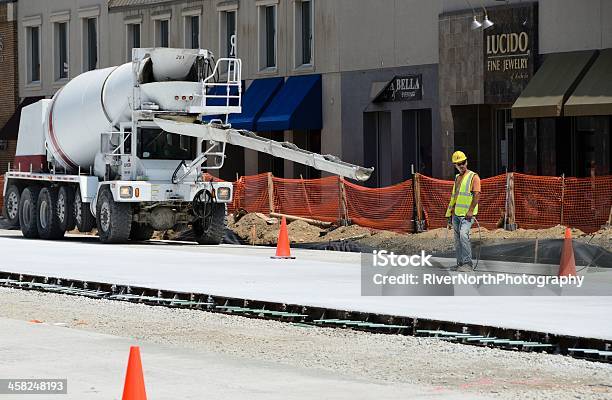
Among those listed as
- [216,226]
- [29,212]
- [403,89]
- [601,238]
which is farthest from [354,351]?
[403,89]

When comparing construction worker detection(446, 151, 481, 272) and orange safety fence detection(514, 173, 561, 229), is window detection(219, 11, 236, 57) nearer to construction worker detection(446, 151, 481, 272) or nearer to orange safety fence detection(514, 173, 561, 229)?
orange safety fence detection(514, 173, 561, 229)

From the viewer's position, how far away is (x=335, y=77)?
4394 cm

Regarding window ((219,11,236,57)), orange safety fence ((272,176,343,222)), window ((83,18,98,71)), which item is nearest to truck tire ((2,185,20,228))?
orange safety fence ((272,176,343,222))

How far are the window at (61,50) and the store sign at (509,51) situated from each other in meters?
23.5

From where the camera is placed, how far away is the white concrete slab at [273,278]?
16.9m

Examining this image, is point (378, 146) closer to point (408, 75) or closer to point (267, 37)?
point (408, 75)

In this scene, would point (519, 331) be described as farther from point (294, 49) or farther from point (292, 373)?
point (294, 49)

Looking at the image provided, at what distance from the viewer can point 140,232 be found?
35156 millimetres

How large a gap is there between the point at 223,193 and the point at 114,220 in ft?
8.21

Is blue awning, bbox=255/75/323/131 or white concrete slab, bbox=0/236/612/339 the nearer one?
white concrete slab, bbox=0/236/612/339

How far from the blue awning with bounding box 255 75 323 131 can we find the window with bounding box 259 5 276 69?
2.37m

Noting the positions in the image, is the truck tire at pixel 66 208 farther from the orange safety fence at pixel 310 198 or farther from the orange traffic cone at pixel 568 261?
the orange traffic cone at pixel 568 261

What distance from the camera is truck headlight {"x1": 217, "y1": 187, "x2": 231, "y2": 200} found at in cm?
3338

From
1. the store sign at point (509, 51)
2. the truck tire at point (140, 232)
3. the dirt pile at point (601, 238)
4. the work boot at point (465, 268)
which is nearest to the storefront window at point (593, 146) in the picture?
the store sign at point (509, 51)
